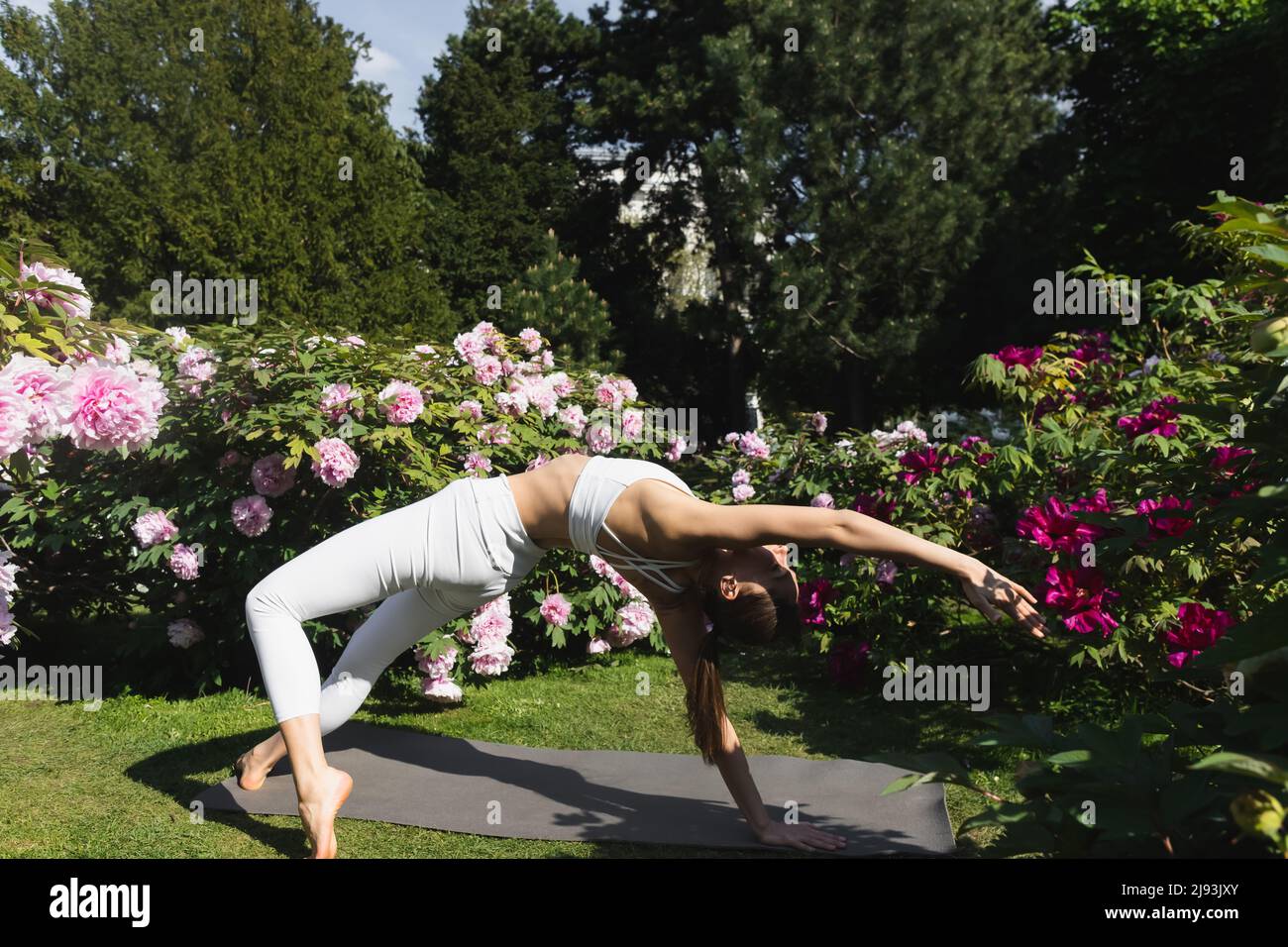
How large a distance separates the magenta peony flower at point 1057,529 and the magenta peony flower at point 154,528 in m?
4.01

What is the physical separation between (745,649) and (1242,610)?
302cm

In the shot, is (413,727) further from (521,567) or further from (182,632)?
(521,567)

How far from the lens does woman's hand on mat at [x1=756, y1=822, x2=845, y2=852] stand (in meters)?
3.35

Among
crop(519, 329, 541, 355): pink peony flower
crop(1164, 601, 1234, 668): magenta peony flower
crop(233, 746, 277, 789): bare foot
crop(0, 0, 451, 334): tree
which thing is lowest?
crop(233, 746, 277, 789): bare foot

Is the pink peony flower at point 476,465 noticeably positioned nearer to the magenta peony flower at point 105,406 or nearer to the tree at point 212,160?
the magenta peony flower at point 105,406

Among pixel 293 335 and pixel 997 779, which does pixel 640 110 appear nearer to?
pixel 293 335

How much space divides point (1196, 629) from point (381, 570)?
9.39ft

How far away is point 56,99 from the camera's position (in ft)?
76.1

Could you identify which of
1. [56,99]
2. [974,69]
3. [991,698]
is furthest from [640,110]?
[991,698]

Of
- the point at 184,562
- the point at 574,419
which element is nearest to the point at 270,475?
the point at 184,562

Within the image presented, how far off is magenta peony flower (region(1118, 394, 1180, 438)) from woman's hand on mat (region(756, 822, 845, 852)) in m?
2.16

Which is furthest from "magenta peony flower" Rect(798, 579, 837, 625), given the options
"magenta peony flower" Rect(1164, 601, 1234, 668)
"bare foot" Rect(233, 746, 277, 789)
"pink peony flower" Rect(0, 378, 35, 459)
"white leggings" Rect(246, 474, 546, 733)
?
"pink peony flower" Rect(0, 378, 35, 459)

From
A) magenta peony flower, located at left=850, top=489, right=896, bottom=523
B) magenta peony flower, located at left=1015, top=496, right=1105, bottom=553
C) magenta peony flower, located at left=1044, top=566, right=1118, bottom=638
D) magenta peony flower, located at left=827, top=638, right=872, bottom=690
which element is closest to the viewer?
magenta peony flower, located at left=1044, top=566, right=1118, bottom=638

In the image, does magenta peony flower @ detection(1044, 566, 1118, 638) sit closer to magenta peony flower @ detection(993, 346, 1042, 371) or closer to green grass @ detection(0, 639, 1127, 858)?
green grass @ detection(0, 639, 1127, 858)
